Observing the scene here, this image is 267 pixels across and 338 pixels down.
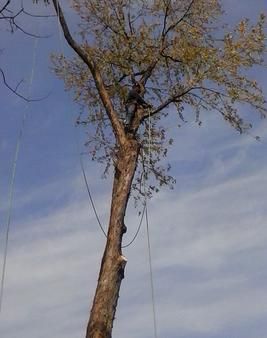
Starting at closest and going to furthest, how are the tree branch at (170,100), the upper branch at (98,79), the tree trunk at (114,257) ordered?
the tree trunk at (114,257) → the upper branch at (98,79) → the tree branch at (170,100)

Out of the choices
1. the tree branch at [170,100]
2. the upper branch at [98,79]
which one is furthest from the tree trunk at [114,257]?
the tree branch at [170,100]

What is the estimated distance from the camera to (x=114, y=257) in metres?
11.4

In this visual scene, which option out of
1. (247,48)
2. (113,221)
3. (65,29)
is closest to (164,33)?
(247,48)

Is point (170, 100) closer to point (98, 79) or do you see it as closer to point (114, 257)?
point (98, 79)

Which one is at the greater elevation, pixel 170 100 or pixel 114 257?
pixel 170 100

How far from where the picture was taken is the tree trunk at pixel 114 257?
10812mm

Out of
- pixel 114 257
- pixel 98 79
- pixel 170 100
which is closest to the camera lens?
pixel 114 257

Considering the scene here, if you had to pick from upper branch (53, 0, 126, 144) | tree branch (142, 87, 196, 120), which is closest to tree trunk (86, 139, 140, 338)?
upper branch (53, 0, 126, 144)

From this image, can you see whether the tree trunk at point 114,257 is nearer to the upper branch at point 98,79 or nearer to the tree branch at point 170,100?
the upper branch at point 98,79

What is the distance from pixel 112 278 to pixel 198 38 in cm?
499

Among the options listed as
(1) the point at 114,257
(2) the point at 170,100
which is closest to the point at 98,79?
(2) the point at 170,100

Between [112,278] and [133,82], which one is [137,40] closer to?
[133,82]

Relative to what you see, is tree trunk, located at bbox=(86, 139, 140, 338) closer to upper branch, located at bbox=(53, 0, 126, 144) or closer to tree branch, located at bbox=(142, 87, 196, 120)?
upper branch, located at bbox=(53, 0, 126, 144)

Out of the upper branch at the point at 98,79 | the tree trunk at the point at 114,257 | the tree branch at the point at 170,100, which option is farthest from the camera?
the tree branch at the point at 170,100
